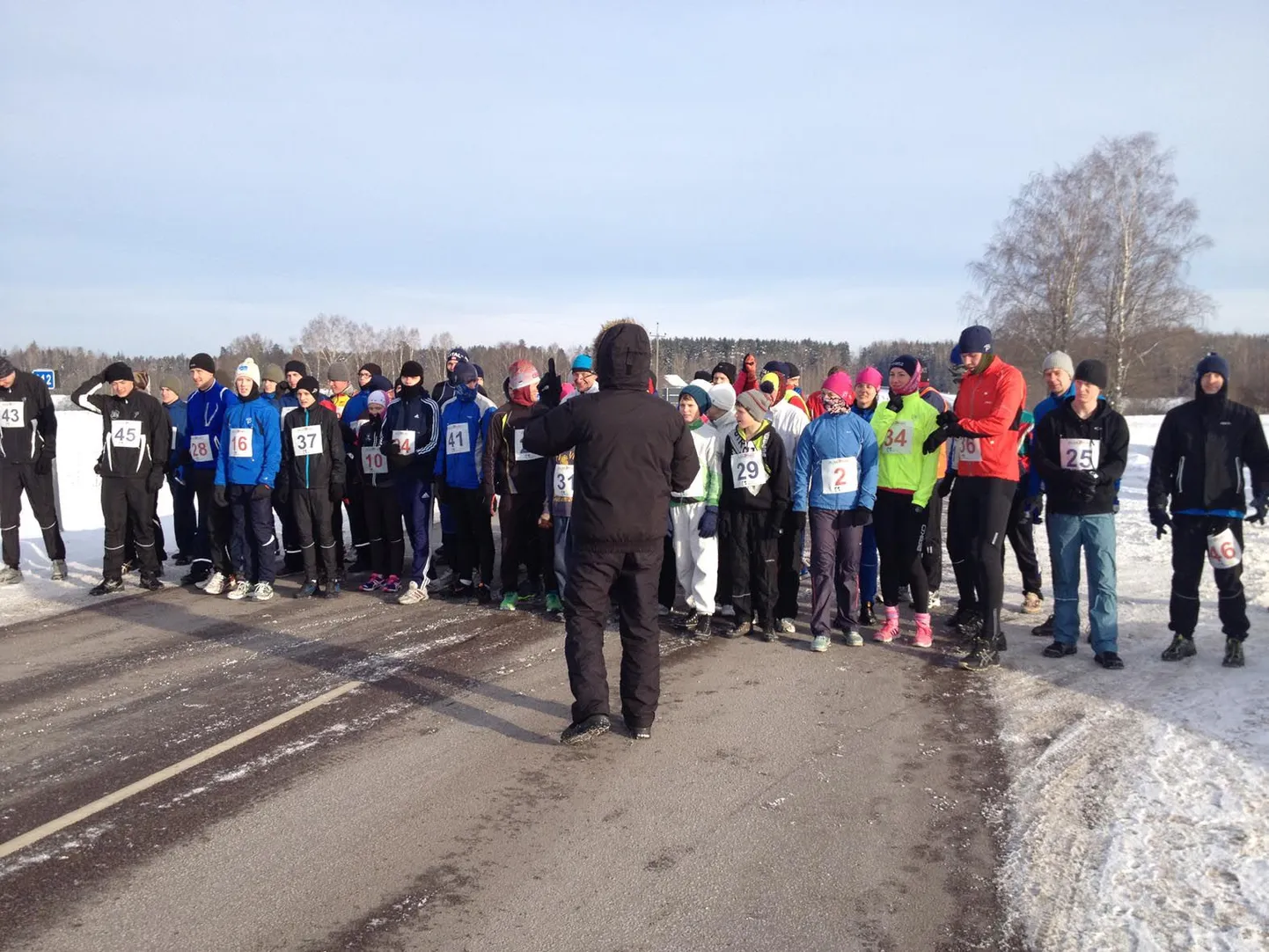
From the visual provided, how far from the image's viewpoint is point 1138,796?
451 cm

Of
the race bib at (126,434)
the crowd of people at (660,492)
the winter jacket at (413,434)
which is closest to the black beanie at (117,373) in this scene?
the crowd of people at (660,492)

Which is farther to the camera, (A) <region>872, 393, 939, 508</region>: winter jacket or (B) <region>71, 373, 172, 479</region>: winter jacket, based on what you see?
(B) <region>71, 373, 172, 479</region>: winter jacket

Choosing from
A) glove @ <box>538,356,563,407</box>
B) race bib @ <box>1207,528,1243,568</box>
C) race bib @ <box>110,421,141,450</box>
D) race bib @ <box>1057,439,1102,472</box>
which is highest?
glove @ <box>538,356,563,407</box>

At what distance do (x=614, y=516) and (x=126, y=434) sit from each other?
6.81 m

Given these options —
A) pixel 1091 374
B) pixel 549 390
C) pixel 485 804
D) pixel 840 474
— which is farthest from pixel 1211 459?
pixel 485 804

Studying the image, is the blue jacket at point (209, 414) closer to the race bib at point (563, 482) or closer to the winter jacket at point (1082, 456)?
the race bib at point (563, 482)

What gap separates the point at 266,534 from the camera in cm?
917

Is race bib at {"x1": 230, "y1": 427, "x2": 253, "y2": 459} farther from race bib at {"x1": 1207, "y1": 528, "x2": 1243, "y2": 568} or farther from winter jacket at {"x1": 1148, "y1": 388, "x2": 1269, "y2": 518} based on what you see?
race bib at {"x1": 1207, "y1": 528, "x2": 1243, "y2": 568}

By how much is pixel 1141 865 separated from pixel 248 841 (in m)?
4.00

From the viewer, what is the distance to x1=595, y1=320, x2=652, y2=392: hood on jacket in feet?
17.5

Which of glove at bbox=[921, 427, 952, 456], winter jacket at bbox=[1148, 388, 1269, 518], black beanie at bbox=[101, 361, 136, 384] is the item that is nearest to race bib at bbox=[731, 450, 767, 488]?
glove at bbox=[921, 427, 952, 456]

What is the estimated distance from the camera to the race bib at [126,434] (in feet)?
31.0

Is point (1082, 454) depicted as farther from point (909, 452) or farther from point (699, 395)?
point (699, 395)

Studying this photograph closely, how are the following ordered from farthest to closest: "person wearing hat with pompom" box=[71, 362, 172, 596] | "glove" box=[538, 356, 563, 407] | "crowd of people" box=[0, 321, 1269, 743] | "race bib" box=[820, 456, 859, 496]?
"person wearing hat with pompom" box=[71, 362, 172, 596]
"glove" box=[538, 356, 563, 407]
"race bib" box=[820, 456, 859, 496]
"crowd of people" box=[0, 321, 1269, 743]
